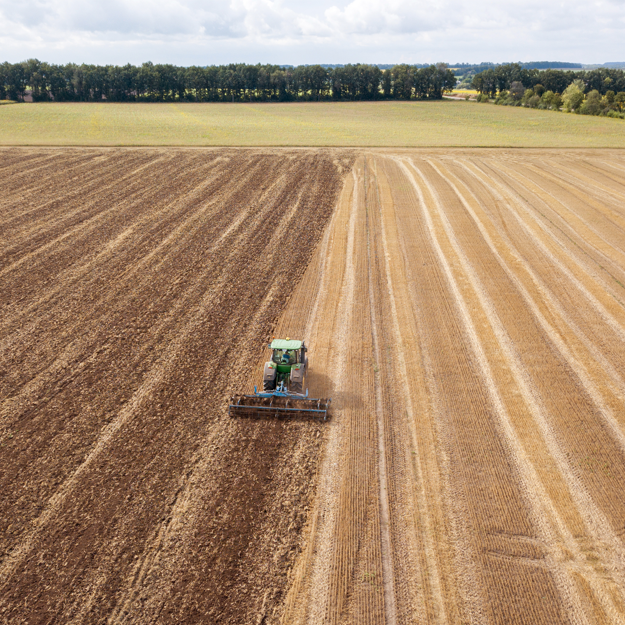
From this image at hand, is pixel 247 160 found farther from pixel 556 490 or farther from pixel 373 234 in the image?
pixel 556 490

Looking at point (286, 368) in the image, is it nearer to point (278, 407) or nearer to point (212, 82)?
point (278, 407)

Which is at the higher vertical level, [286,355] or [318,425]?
A: [286,355]

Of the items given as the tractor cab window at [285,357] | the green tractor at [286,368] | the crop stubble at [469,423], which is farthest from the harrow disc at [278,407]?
the tractor cab window at [285,357]

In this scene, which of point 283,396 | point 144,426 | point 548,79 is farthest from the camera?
point 548,79

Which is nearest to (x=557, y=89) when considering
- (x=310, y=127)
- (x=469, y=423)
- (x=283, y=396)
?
(x=310, y=127)

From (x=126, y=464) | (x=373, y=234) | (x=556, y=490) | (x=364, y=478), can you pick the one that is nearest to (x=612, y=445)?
(x=556, y=490)

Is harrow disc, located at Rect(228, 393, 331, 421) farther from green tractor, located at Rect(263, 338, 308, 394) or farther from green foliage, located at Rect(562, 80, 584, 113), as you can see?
green foliage, located at Rect(562, 80, 584, 113)

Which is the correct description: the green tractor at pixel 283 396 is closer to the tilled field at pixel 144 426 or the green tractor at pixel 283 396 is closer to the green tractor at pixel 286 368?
the green tractor at pixel 286 368
